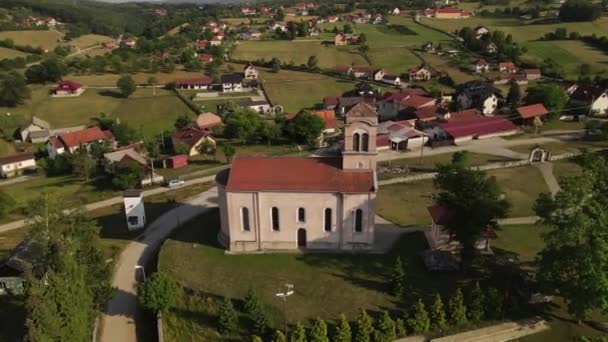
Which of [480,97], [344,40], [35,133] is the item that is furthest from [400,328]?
[344,40]

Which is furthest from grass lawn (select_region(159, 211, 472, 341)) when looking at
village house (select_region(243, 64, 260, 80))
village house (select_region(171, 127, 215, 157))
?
village house (select_region(243, 64, 260, 80))

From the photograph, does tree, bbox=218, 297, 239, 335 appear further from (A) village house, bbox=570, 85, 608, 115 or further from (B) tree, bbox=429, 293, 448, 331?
(A) village house, bbox=570, 85, 608, 115

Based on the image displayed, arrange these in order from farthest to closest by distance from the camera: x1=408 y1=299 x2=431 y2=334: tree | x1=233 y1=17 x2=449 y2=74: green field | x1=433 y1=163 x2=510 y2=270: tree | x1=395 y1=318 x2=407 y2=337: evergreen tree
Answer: x1=233 y1=17 x2=449 y2=74: green field
x1=433 y1=163 x2=510 y2=270: tree
x1=408 y1=299 x2=431 y2=334: tree
x1=395 y1=318 x2=407 y2=337: evergreen tree

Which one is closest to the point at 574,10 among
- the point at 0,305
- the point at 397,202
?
the point at 397,202

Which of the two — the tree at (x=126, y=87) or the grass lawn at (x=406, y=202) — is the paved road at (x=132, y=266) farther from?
the tree at (x=126, y=87)

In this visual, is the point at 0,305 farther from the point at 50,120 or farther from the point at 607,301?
the point at 50,120

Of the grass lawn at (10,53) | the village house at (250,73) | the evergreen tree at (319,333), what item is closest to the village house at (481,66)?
the village house at (250,73)
